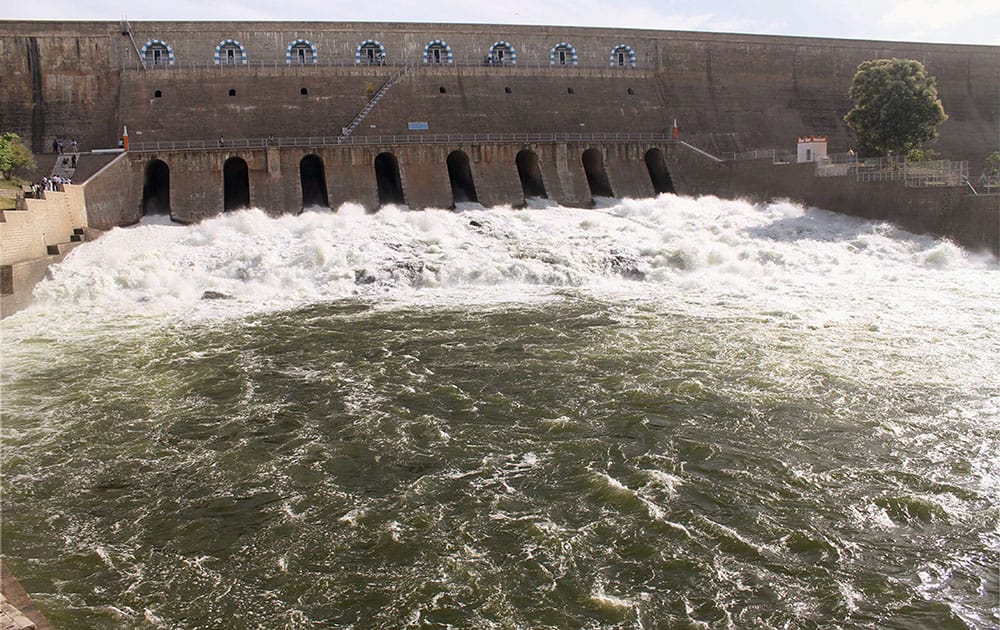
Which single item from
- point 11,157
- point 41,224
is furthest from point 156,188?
point 41,224

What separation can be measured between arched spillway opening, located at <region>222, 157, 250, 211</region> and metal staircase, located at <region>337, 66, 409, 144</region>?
311cm

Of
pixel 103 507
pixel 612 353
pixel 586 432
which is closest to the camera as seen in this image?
pixel 103 507

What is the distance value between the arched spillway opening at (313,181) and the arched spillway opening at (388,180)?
1710 mm

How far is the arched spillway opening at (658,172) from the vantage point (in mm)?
26766

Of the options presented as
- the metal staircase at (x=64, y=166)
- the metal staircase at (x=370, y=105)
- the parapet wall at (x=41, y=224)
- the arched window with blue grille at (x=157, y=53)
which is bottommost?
the parapet wall at (x=41, y=224)

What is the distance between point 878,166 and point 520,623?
2007 centimetres

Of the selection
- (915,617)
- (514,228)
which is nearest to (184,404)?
(915,617)

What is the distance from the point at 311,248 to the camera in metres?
18.0

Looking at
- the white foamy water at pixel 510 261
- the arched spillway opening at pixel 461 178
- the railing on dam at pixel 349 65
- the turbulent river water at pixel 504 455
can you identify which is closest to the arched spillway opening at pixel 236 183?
the white foamy water at pixel 510 261

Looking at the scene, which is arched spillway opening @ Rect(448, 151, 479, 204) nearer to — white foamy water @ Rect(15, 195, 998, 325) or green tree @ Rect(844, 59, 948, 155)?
white foamy water @ Rect(15, 195, 998, 325)

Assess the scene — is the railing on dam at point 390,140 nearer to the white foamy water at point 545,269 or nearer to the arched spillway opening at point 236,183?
the arched spillway opening at point 236,183

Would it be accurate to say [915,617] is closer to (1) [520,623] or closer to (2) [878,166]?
(1) [520,623]

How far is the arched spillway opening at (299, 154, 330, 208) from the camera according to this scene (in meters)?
24.5

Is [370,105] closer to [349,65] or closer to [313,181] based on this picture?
[349,65]
